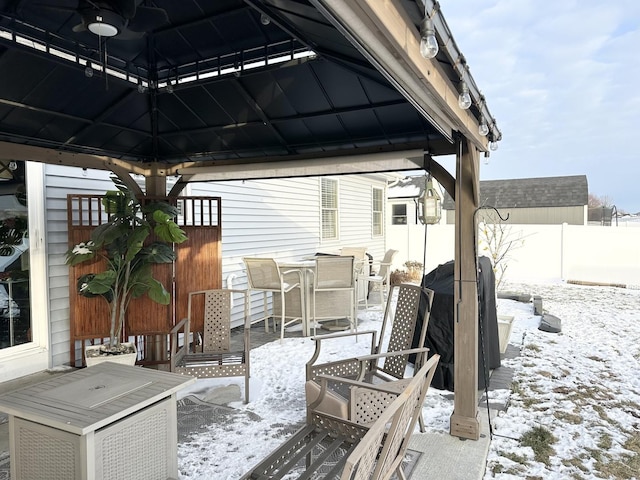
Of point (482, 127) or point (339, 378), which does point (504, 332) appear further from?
point (339, 378)

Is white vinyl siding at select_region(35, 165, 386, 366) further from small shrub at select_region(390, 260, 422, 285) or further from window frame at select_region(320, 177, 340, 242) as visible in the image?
small shrub at select_region(390, 260, 422, 285)

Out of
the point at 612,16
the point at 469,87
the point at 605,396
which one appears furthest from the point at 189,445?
the point at 612,16

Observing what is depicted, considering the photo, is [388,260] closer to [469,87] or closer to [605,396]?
[605,396]

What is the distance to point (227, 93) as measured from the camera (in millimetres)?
3779

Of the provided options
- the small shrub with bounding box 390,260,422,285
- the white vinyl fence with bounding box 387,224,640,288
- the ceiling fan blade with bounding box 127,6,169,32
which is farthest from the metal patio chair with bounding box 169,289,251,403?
the white vinyl fence with bounding box 387,224,640,288

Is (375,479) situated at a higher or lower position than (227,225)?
lower

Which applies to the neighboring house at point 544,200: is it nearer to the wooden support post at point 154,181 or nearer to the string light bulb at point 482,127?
the wooden support post at point 154,181

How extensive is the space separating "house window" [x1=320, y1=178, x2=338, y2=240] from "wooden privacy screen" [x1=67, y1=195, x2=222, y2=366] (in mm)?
4454

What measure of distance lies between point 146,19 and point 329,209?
279 inches

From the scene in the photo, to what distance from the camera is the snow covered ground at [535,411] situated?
9.20 ft

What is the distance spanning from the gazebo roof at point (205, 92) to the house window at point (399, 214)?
1328 cm

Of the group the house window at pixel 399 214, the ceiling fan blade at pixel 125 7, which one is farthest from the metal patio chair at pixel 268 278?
the house window at pixel 399 214

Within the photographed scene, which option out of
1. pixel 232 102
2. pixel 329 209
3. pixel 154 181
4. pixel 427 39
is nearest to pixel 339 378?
pixel 427 39

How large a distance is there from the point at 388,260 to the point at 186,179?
399 cm
